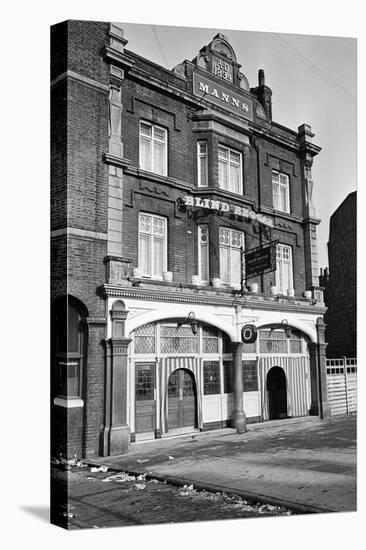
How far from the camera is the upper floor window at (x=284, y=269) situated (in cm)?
1090

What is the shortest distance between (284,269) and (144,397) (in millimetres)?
3749

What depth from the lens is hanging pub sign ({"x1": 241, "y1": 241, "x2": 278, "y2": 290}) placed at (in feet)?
33.7

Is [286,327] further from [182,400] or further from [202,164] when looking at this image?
[202,164]

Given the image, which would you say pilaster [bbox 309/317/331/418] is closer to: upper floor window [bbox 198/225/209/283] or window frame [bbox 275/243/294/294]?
window frame [bbox 275/243/294/294]

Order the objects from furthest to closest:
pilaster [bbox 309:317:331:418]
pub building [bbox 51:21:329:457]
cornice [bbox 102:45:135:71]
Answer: pilaster [bbox 309:317:331:418], cornice [bbox 102:45:135:71], pub building [bbox 51:21:329:457]

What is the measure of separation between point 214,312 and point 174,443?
221 centimetres

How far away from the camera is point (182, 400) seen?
30.9ft

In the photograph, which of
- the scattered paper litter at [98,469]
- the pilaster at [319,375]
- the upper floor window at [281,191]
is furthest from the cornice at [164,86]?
the scattered paper litter at [98,469]

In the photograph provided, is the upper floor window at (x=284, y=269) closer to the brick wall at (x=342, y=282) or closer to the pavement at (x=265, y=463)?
the brick wall at (x=342, y=282)

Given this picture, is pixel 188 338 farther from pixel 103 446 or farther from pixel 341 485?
pixel 341 485

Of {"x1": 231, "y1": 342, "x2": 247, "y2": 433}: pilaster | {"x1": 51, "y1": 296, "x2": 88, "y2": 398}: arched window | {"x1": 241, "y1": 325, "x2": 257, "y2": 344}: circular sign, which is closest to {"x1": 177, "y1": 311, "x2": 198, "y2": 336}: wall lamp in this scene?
{"x1": 231, "y1": 342, "x2": 247, "y2": 433}: pilaster

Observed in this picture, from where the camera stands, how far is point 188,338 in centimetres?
965

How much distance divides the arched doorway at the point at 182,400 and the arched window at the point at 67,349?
1.66m

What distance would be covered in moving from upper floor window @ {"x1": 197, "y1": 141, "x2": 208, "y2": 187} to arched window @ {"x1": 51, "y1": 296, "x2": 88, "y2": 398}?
10.5 ft
